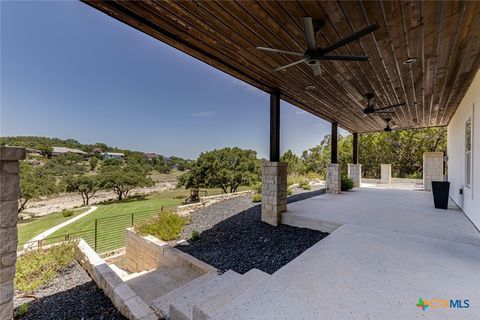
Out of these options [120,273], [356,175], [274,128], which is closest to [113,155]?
[120,273]

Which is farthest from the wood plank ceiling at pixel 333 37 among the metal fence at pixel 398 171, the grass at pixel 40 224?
the grass at pixel 40 224

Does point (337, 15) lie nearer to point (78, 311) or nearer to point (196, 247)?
point (196, 247)

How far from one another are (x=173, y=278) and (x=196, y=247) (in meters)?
0.87

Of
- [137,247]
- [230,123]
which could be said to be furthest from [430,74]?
[230,123]

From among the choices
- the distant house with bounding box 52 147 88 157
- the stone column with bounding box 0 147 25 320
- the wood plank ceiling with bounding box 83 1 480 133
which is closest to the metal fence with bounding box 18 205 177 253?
the stone column with bounding box 0 147 25 320

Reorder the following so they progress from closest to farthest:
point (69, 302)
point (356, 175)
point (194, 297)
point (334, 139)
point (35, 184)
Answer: point (194, 297) < point (69, 302) < point (334, 139) < point (356, 175) < point (35, 184)

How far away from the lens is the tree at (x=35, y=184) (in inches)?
778

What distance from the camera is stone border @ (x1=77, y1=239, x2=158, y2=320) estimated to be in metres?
2.51

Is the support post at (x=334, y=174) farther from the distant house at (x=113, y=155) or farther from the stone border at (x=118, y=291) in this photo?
the distant house at (x=113, y=155)

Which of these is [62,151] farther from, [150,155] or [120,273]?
[120,273]

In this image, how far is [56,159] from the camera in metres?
21.7

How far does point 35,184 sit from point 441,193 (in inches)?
1158

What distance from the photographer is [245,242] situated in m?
4.48

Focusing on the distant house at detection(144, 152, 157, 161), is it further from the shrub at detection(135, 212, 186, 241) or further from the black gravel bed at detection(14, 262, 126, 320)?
the black gravel bed at detection(14, 262, 126, 320)
